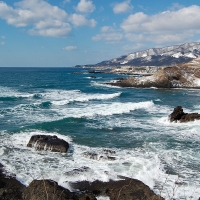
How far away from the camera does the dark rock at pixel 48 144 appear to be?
13.5 meters

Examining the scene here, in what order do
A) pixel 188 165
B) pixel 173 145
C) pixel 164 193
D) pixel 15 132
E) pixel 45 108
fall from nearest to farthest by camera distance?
pixel 164 193 < pixel 188 165 < pixel 173 145 < pixel 15 132 < pixel 45 108

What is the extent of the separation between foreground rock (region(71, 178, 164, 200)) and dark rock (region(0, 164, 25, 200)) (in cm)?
212

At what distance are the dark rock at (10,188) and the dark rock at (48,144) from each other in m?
2.94

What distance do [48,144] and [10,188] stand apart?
4591 millimetres

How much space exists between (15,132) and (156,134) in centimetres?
1044

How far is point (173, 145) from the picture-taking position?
49.0 feet

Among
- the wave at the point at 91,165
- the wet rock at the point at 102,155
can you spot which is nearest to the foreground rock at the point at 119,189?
the wave at the point at 91,165

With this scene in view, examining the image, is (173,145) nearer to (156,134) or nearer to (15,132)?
(156,134)

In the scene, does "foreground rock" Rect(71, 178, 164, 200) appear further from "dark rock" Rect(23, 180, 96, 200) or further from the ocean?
"dark rock" Rect(23, 180, 96, 200)

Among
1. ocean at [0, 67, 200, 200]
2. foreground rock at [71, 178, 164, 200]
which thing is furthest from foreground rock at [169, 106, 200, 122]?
foreground rock at [71, 178, 164, 200]

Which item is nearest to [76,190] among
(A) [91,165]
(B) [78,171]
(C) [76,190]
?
(C) [76,190]

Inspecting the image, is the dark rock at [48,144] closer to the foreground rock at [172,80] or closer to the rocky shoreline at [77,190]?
the rocky shoreline at [77,190]

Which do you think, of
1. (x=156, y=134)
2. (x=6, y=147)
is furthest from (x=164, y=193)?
(x=6, y=147)

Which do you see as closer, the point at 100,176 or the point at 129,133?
the point at 100,176
